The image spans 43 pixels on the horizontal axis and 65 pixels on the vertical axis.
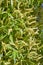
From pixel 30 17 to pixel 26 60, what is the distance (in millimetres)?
269

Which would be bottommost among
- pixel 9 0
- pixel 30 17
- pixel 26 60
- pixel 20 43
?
pixel 26 60

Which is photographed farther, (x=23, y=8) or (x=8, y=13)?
(x=23, y=8)

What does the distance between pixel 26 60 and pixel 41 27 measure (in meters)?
0.27

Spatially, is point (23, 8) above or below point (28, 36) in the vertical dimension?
above

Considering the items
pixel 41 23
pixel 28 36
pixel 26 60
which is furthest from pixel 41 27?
pixel 26 60

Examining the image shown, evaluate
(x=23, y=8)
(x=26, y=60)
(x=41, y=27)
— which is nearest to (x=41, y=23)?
(x=41, y=27)

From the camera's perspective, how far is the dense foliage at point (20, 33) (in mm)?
1300

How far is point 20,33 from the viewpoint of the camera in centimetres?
135

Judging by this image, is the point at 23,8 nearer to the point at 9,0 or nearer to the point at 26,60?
the point at 9,0

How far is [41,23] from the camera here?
60.3 inches

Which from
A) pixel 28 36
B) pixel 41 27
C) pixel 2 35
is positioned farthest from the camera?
pixel 41 27

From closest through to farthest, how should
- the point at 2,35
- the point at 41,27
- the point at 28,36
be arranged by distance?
the point at 2,35, the point at 28,36, the point at 41,27

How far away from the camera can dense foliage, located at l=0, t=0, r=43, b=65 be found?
1.30m

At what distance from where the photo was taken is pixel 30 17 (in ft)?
4.75
